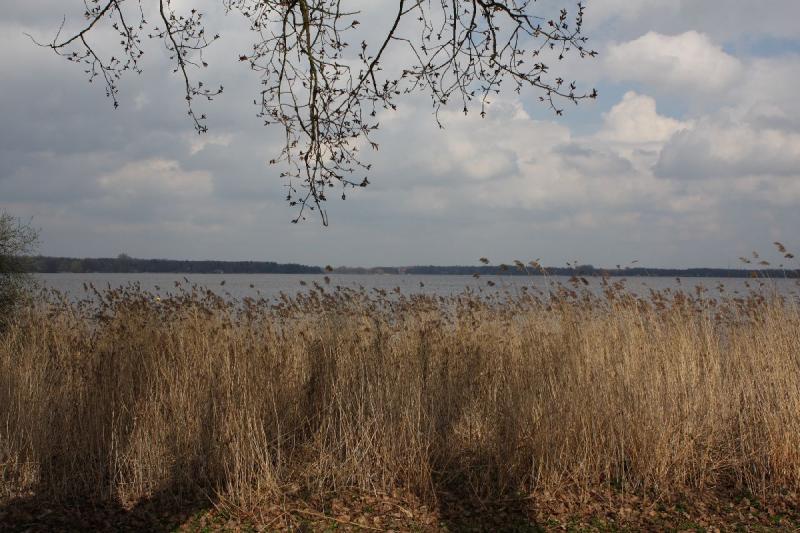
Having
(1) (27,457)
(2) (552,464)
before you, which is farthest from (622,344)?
(1) (27,457)

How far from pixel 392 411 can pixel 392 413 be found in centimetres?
2

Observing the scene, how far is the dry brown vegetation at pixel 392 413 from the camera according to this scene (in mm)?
5309

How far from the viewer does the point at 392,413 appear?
17.9 ft

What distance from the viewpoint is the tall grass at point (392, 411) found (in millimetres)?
5320

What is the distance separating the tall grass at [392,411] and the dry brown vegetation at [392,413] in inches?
0.8

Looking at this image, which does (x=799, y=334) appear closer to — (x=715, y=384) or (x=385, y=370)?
(x=715, y=384)

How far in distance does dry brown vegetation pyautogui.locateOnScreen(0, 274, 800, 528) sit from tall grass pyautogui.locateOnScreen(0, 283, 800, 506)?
0.02 m

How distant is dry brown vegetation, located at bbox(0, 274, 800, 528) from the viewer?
5.31 meters

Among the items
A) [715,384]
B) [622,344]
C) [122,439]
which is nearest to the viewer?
[122,439]

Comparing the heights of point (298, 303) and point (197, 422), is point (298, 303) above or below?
above

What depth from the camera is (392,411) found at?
18.0 ft

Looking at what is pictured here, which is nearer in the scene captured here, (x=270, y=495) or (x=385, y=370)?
(x=270, y=495)

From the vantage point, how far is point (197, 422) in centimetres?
546

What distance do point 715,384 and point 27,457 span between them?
5610 mm
